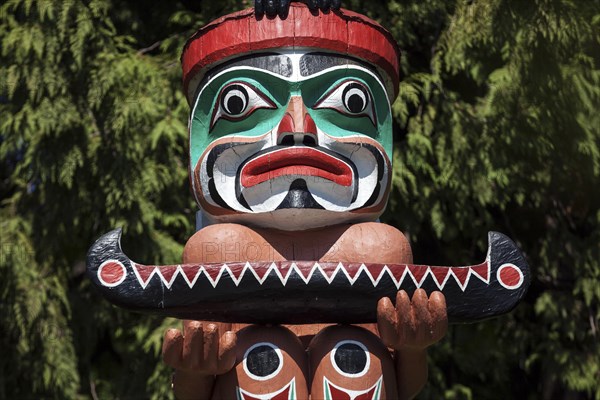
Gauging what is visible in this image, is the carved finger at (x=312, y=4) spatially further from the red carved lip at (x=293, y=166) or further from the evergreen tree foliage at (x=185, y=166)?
the evergreen tree foliage at (x=185, y=166)

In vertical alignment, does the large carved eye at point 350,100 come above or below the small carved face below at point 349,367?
above

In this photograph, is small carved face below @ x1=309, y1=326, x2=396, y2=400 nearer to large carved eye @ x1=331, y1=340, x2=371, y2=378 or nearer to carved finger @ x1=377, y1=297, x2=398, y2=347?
large carved eye @ x1=331, y1=340, x2=371, y2=378

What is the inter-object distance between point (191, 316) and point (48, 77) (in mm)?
2929

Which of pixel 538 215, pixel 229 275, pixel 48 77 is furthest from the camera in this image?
pixel 538 215

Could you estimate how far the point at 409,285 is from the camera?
2885mm

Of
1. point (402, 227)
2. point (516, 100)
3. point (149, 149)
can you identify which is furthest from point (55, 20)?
point (516, 100)

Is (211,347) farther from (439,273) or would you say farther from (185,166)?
(185,166)

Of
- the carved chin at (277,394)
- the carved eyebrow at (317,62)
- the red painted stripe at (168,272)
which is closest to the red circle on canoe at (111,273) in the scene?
the red painted stripe at (168,272)

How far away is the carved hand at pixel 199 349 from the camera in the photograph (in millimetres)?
2711

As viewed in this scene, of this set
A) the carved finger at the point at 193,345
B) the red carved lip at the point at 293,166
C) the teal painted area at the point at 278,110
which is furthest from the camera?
the teal painted area at the point at 278,110

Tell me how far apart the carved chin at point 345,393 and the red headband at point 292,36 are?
111 cm

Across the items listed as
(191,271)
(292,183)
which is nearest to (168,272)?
(191,271)

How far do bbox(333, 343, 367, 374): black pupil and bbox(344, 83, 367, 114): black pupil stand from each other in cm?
82

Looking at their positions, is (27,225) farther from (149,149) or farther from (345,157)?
(345,157)
